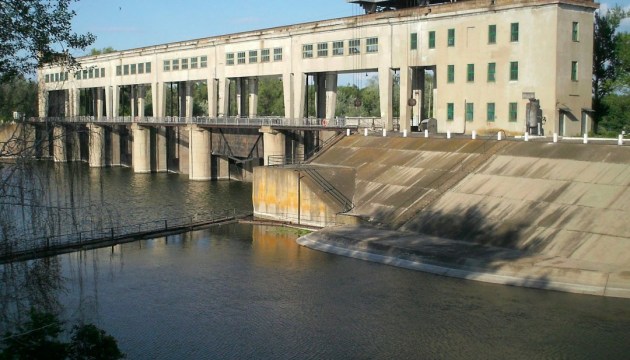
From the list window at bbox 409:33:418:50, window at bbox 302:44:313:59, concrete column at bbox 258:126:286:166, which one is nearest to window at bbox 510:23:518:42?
window at bbox 409:33:418:50

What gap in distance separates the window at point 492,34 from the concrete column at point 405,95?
7937 mm

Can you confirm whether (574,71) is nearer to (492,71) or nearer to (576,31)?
(576,31)

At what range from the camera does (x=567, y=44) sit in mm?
49812

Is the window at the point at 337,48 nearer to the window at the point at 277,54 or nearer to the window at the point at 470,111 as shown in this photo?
the window at the point at 277,54

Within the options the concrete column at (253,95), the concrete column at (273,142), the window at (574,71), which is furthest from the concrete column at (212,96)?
the window at (574,71)

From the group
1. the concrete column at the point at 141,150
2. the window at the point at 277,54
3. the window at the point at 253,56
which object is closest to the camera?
the window at the point at 277,54

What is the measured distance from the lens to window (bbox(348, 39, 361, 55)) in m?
61.3

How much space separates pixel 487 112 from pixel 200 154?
38195mm

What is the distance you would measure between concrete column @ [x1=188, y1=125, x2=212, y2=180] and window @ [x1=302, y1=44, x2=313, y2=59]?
1918cm

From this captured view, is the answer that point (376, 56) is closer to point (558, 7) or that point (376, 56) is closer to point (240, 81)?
point (558, 7)

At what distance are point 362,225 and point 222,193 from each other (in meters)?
29.8

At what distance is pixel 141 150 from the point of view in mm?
92812

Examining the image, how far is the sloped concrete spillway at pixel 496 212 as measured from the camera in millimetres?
31234

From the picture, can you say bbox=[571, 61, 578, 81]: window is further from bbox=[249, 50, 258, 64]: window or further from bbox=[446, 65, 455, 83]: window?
bbox=[249, 50, 258, 64]: window
